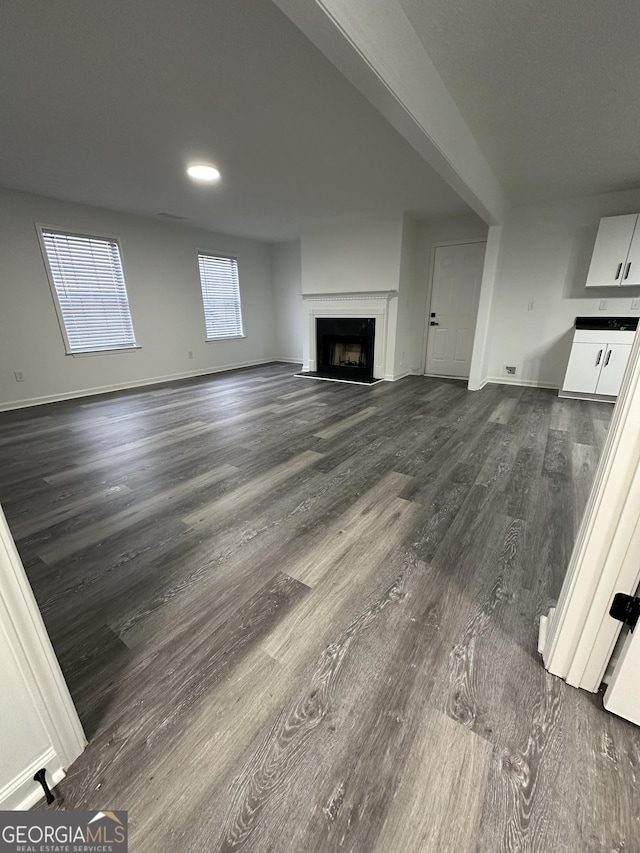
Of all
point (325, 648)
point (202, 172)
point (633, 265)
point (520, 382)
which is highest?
point (202, 172)

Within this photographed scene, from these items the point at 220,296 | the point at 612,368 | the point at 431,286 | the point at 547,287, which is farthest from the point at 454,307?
the point at 220,296

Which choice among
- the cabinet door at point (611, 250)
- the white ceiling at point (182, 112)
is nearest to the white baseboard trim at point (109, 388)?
the white ceiling at point (182, 112)

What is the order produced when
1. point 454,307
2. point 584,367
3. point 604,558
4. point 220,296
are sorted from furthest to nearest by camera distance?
point 220,296 → point 454,307 → point 584,367 → point 604,558

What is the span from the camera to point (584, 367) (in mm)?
4137

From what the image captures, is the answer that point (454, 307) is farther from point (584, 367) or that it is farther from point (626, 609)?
point (626, 609)

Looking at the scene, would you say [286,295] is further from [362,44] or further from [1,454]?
[362,44]

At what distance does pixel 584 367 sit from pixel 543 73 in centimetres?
320

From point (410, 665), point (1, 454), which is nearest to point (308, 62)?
point (410, 665)

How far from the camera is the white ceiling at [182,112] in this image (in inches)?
63.6

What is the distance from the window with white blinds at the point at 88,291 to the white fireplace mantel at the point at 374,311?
2844mm

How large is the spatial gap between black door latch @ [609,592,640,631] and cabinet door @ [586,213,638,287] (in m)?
4.49

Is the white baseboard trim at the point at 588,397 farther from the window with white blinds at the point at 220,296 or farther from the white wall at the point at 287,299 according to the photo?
the window with white blinds at the point at 220,296

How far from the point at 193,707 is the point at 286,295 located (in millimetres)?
6977

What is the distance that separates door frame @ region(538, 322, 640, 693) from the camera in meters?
0.83
